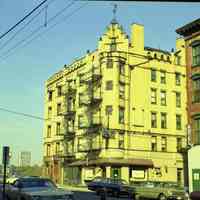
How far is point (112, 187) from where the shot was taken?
43188 millimetres

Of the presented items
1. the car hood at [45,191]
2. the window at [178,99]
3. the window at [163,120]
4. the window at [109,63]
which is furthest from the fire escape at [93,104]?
the car hood at [45,191]

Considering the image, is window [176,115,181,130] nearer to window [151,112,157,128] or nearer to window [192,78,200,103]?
window [151,112,157,128]

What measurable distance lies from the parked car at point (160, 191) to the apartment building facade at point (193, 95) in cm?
509

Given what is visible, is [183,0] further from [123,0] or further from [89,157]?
[89,157]

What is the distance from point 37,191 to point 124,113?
44.1 metres

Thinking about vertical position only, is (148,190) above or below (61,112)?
below

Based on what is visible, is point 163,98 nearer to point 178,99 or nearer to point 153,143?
point 178,99

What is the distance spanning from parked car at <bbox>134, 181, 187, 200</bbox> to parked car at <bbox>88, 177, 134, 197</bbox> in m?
2.36

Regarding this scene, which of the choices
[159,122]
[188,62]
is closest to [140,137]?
[159,122]

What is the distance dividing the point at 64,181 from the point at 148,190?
34443mm

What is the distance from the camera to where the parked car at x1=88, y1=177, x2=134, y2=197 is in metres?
41.8

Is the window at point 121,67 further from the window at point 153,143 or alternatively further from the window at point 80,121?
the window at point 153,143

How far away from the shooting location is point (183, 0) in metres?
6.21

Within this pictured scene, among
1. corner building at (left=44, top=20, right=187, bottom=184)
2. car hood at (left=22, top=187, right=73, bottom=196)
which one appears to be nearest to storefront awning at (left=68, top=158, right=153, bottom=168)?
corner building at (left=44, top=20, right=187, bottom=184)
